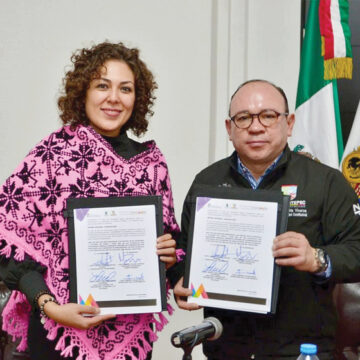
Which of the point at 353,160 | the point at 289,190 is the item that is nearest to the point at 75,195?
the point at 289,190

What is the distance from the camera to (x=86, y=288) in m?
1.95

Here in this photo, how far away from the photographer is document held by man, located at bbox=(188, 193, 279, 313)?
1.92m

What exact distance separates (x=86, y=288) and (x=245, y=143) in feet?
2.39

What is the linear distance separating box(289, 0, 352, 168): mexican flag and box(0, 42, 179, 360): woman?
58.1 inches

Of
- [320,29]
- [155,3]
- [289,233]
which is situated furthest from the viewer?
[155,3]

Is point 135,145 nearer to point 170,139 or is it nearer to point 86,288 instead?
point 86,288

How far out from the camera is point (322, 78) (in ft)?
11.3

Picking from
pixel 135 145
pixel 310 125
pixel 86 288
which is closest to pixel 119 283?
pixel 86 288

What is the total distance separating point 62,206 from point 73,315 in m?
0.37
